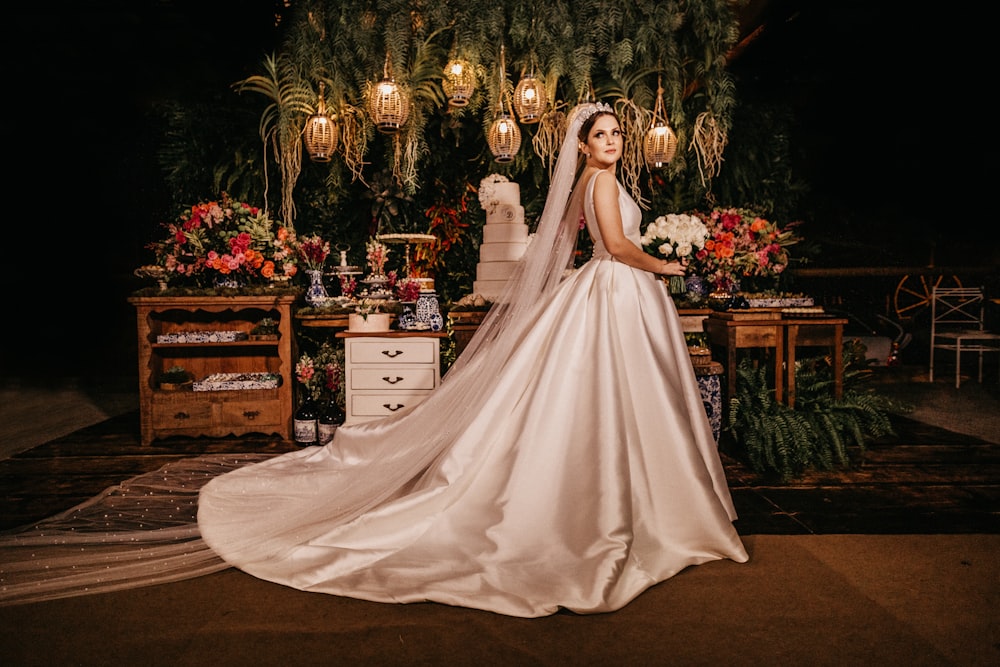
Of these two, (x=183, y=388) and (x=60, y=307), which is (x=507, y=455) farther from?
(x=60, y=307)

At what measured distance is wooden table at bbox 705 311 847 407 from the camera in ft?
14.2

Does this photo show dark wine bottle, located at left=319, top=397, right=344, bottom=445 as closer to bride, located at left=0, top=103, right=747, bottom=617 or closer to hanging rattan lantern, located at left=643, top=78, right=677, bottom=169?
bride, located at left=0, top=103, right=747, bottom=617

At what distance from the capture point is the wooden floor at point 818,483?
302cm

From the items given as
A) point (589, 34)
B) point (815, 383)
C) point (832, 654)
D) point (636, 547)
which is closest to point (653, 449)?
point (636, 547)

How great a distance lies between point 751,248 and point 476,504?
3.19 m

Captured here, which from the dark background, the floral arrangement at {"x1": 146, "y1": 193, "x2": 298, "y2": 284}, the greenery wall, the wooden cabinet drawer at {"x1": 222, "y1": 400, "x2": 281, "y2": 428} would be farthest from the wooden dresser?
the dark background

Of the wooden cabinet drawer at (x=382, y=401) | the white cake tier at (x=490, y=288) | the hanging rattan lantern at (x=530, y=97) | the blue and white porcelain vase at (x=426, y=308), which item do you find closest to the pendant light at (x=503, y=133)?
the hanging rattan lantern at (x=530, y=97)

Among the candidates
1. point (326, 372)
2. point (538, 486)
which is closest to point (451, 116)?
point (326, 372)

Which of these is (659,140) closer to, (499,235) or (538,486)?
(499,235)

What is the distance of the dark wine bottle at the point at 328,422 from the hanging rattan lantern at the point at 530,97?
2609 millimetres

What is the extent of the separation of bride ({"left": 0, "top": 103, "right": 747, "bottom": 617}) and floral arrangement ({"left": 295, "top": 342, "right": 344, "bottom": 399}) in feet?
6.41

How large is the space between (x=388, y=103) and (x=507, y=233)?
1.29 metres

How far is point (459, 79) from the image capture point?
182 inches

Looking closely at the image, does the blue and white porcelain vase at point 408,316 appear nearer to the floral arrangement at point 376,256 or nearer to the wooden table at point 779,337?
the floral arrangement at point 376,256
